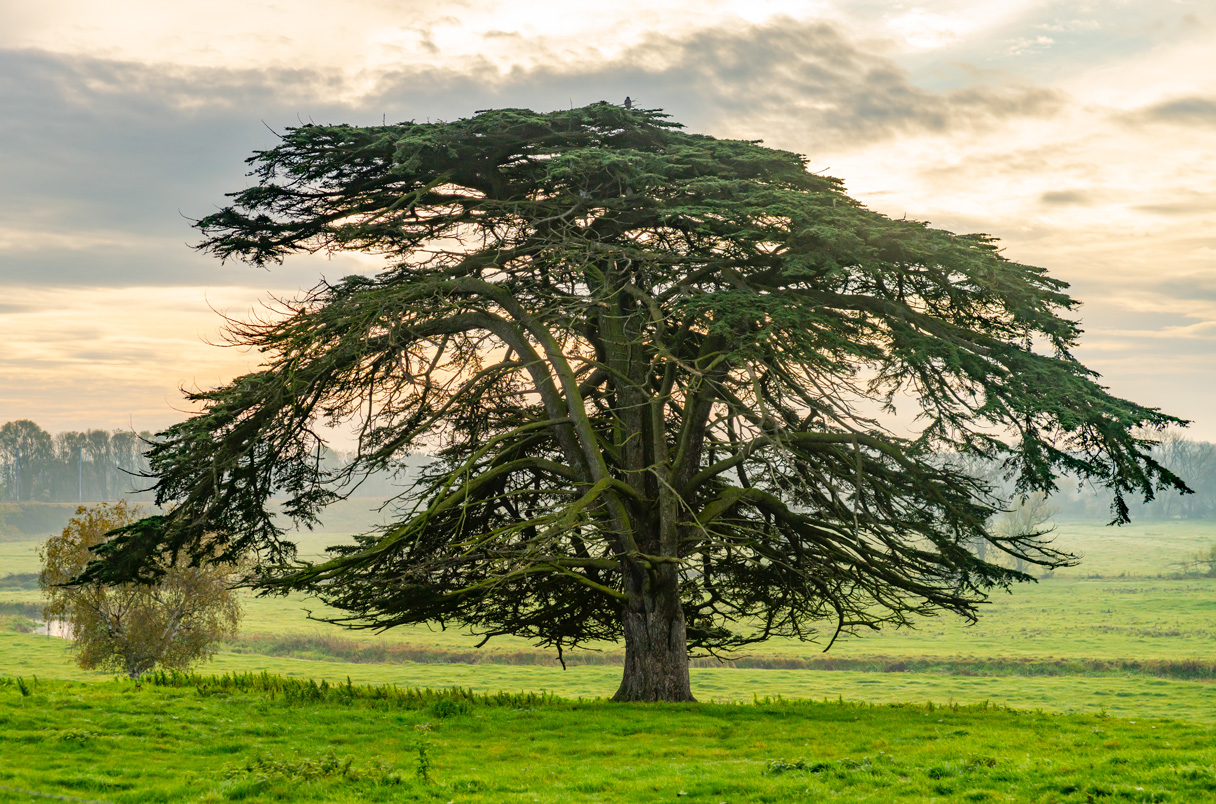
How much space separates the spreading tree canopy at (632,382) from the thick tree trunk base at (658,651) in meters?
0.04

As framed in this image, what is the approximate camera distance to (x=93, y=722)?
539 inches

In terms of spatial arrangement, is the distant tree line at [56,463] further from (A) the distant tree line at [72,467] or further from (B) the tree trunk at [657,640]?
(B) the tree trunk at [657,640]

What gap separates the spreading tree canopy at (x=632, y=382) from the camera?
622 inches

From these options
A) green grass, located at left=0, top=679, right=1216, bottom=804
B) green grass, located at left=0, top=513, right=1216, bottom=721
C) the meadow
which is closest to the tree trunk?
the meadow

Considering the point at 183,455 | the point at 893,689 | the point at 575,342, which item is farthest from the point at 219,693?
the point at 893,689

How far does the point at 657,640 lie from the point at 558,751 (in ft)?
16.0

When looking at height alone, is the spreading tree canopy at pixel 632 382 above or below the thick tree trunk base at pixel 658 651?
above

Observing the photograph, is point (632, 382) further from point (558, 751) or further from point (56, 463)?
point (56, 463)

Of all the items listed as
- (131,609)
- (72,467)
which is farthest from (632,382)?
(72,467)

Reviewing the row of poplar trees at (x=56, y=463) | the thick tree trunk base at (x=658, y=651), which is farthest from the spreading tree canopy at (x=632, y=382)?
the row of poplar trees at (x=56, y=463)

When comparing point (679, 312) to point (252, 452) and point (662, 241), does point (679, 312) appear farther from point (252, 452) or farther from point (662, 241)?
point (252, 452)

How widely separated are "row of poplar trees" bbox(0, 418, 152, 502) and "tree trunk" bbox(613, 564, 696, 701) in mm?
153403

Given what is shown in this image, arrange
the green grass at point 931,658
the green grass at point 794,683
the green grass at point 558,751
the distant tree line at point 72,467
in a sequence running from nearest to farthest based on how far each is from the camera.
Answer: the green grass at point 558,751 → the green grass at point 794,683 → the green grass at point 931,658 → the distant tree line at point 72,467

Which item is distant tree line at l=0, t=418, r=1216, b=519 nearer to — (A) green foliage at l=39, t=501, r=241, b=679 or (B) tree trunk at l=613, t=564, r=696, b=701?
(A) green foliage at l=39, t=501, r=241, b=679
